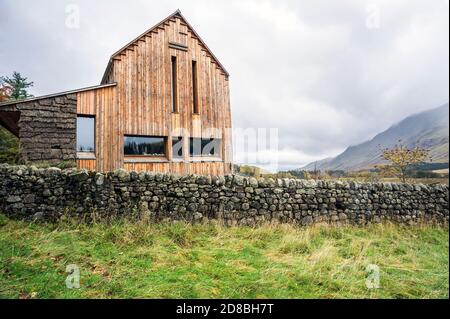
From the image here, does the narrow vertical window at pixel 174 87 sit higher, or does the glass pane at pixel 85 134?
the narrow vertical window at pixel 174 87

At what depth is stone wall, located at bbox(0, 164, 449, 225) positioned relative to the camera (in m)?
6.15

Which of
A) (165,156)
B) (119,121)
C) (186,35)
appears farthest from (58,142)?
(186,35)

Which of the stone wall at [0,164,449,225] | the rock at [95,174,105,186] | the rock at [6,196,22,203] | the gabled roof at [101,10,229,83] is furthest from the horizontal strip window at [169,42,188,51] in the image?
the rock at [6,196,22,203]

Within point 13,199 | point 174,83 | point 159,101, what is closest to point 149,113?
point 159,101

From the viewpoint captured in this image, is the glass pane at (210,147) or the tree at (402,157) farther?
the tree at (402,157)

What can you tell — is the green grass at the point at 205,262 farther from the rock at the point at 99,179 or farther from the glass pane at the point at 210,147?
the glass pane at the point at 210,147

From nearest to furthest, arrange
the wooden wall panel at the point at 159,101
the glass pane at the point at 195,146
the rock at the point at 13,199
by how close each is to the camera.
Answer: the rock at the point at 13,199 → the wooden wall panel at the point at 159,101 → the glass pane at the point at 195,146

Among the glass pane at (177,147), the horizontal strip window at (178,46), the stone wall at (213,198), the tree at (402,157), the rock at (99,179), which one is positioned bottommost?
the stone wall at (213,198)

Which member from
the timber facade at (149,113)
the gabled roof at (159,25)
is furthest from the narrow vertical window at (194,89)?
the gabled roof at (159,25)

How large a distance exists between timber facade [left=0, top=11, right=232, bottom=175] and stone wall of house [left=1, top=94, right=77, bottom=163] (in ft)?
0.10

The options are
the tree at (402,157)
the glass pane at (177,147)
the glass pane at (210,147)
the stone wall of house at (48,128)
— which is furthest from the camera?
the tree at (402,157)

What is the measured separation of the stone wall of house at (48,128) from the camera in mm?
8469

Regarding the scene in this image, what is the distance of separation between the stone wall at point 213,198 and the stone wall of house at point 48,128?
8.99 ft
